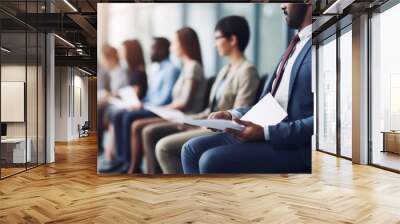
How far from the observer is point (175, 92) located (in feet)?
20.2

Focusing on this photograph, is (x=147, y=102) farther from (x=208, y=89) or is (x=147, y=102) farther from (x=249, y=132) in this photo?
(x=249, y=132)

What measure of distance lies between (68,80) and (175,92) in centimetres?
1083

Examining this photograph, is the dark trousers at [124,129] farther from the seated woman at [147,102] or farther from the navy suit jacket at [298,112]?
the navy suit jacket at [298,112]

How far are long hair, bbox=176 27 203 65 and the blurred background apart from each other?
0.23 feet

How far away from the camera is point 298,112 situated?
6.04m

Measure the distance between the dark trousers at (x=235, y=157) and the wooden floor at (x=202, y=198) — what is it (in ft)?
0.63

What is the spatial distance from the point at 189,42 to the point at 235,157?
1.93 m

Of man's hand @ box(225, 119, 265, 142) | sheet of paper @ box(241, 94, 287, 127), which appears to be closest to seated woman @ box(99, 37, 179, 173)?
man's hand @ box(225, 119, 265, 142)

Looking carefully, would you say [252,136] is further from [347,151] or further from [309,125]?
[347,151]

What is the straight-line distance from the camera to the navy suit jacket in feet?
19.8

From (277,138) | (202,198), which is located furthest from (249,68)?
(202,198)

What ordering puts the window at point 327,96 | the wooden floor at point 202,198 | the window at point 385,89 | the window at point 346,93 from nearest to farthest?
the wooden floor at point 202,198 < the window at point 385,89 < the window at point 346,93 < the window at point 327,96

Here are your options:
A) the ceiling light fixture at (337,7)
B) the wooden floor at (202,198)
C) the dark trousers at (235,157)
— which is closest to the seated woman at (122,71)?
the dark trousers at (235,157)

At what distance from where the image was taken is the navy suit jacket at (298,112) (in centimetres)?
603
